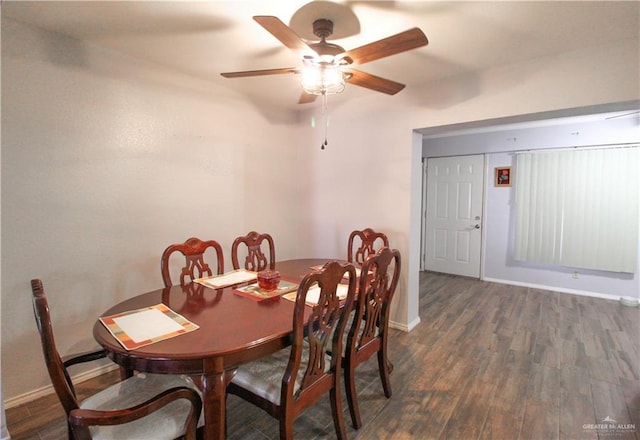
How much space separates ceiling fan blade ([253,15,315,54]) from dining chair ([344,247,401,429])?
45.3 inches

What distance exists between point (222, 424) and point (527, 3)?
251cm

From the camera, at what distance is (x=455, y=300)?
394 cm

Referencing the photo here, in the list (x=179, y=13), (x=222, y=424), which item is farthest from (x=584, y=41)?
(x=222, y=424)

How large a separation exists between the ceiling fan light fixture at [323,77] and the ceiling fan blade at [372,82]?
0.09 meters

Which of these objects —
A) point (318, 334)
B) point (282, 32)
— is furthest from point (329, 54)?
point (318, 334)

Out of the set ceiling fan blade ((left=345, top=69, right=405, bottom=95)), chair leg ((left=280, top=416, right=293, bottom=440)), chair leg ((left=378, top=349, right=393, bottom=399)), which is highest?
ceiling fan blade ((left=345, top=69, right=405, bottom=95))

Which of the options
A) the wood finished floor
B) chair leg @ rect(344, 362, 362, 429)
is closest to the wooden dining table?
chair leg @ rect(344, 362, 362, 429)

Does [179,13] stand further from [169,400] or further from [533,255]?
[533,255]

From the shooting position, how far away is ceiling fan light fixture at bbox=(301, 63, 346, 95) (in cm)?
171

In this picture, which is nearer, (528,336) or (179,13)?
(179,13)

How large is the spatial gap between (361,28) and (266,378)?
204 cm

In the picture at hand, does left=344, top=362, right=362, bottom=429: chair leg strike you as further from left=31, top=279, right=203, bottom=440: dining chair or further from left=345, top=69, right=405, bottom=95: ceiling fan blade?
left=345, top=69, right=405, bottom=95: ceiling fan blade

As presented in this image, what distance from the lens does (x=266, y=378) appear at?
149cm

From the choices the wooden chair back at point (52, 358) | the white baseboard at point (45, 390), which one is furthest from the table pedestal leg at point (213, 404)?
the white baseboard at point (45, 390)
